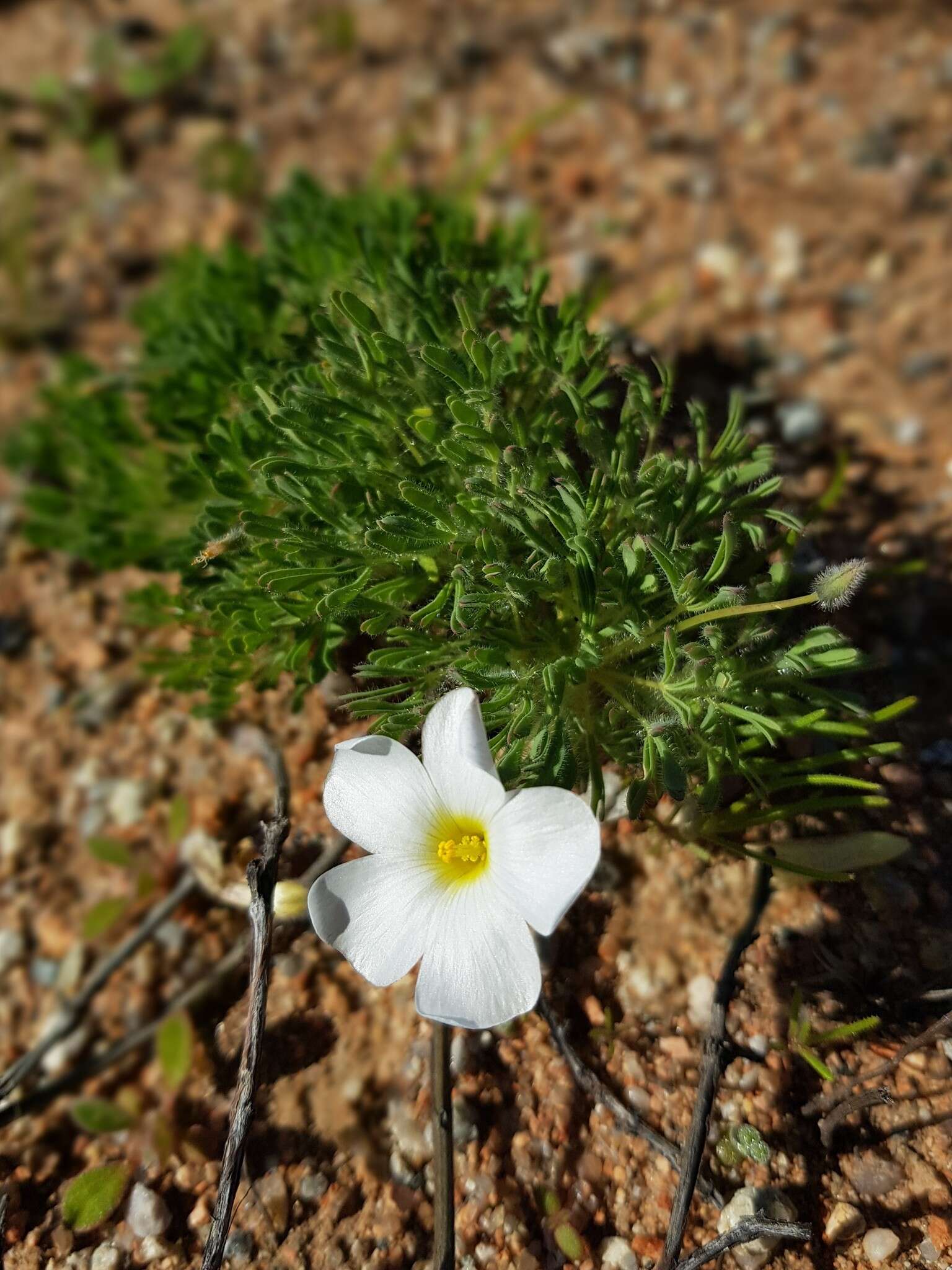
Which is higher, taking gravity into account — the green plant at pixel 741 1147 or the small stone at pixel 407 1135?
the green plant at pixel 741 1147

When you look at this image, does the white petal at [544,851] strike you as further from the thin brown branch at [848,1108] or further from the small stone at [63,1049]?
the small stone at [63,1049]

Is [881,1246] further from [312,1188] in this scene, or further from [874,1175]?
[312,1188]

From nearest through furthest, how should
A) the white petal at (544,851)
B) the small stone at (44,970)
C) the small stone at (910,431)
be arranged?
1. the white petal at (544,851)
2. the small stone at (44,970)
3. the small stone at (910,431)

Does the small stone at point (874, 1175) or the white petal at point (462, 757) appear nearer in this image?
the white petal at point (462, 757)

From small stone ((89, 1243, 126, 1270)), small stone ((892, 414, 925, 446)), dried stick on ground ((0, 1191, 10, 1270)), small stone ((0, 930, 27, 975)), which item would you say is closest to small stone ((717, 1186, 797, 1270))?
small stone ((89, 1243, 126, 1270))

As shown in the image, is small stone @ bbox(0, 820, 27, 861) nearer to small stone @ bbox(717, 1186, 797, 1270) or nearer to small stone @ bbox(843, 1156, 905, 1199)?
small stone @ bbox(717, 1186, 797, 1270)

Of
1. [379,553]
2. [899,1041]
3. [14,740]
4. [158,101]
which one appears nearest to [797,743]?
[899,1041]

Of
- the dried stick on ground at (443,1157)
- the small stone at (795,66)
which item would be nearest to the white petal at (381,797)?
the dried stick on ground at (443,1157)
